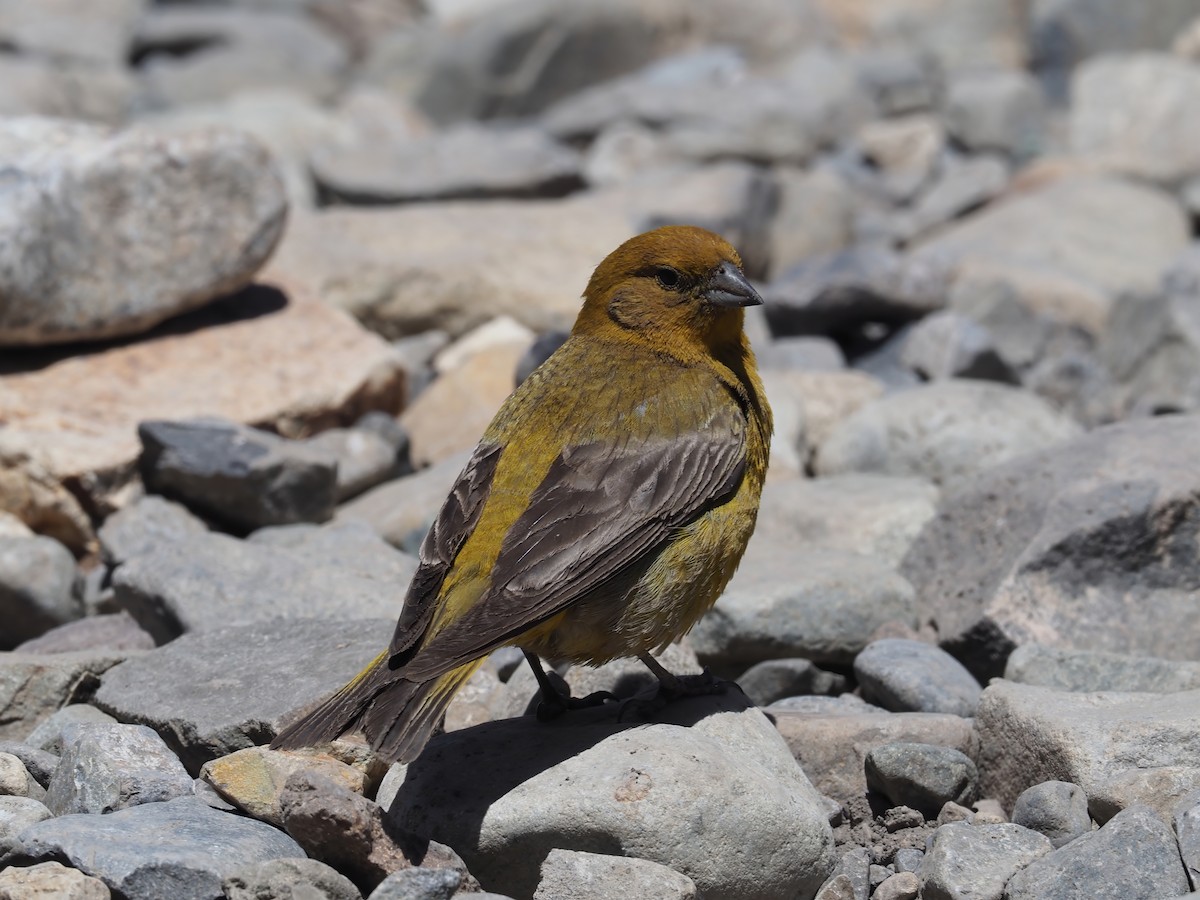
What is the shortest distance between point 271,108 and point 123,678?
11.6 m

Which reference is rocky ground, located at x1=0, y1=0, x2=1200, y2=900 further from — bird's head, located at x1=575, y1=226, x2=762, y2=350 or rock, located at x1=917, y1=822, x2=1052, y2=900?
bird's head, located at x1=575, y1=226, x2=762, y2=350

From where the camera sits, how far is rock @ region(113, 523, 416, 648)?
5.77 metres

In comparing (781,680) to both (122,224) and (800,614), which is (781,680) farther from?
(122,224)

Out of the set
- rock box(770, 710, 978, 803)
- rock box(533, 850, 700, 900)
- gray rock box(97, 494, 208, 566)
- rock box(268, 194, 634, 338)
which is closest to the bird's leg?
rock box(770, 710, 978, 803)

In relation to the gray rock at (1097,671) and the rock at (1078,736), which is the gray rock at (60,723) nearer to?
the rock at (1078,736)

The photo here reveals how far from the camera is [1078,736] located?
4.45m

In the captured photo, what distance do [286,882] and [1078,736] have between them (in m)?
2.24

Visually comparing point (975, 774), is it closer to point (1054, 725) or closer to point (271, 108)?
point (1054, 725)

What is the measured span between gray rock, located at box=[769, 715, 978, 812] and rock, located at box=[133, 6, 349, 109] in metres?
14.6

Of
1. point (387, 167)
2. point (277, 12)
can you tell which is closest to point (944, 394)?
point (387, 167)

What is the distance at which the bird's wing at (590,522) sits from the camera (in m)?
4.14

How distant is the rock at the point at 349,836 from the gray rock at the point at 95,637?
2.15 meters

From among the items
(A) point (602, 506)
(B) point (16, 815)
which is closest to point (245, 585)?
(B) point (16, 815)

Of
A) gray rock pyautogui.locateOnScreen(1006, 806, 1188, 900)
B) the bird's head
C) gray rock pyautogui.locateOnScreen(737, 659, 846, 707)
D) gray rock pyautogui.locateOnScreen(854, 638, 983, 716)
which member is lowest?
gray rock pyautogui.locateOnScreen(737, 659, 846, 707)
